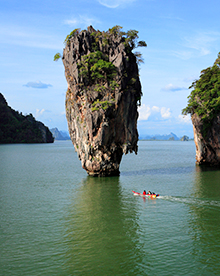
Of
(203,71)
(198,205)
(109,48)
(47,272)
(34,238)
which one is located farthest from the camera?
(203,71)

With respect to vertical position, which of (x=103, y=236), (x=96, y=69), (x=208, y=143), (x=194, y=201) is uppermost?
(x=96, y=69)

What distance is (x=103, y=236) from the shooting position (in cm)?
1950

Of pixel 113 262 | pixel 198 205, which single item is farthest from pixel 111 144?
pixel 113 262

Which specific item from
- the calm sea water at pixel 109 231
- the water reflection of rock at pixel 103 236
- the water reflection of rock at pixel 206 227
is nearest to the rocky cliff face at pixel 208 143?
the water reflection of rock at pixel 206 227

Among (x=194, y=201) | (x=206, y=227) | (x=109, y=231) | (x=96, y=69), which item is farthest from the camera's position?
(x=96, y=69)

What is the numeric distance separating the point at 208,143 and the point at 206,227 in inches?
1590

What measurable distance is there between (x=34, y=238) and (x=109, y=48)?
32923 mm

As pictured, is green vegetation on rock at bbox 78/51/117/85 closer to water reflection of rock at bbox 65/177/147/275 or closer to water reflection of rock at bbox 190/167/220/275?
water reflection of rock at bbox 65/177/147/275

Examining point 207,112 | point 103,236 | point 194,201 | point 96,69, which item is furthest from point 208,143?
point 103,236

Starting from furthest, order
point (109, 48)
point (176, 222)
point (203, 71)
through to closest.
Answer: point (203, 71)
point (109, 48)
point (176, 222)

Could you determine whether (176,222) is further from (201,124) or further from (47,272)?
(201,124)

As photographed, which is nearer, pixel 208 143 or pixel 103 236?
pixel 103 236

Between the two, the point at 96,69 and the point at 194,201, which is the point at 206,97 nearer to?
the point at 96,69

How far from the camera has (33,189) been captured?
117ft
